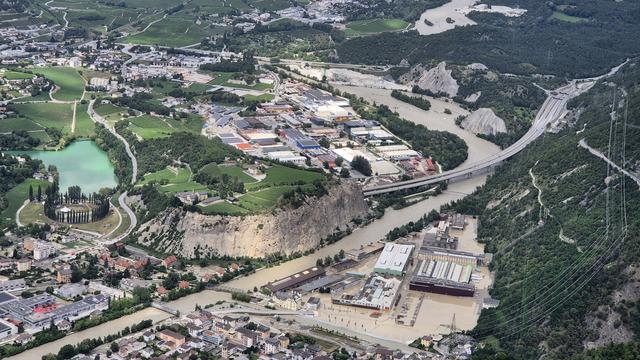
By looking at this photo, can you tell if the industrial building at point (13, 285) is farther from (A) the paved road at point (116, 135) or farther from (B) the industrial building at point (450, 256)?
(B) the industrial building at point (450, 256)

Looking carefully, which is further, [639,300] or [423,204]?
[423,204]

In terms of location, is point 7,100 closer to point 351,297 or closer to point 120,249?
point 120,249

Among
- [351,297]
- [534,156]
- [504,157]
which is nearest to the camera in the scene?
[351,297]

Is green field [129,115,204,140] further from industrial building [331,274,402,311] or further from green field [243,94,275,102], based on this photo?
industrial building [331,274,402,311]

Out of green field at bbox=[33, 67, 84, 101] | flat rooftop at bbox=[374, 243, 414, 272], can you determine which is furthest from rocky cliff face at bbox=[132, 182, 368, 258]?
green field at bbox=[33, 67, 84, 101]

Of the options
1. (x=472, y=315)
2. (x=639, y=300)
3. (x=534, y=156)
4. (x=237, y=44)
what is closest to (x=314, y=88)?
(x=237, y=44)

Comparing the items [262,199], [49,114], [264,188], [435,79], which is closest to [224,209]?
[262,199]

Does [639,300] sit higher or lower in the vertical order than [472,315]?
higher
